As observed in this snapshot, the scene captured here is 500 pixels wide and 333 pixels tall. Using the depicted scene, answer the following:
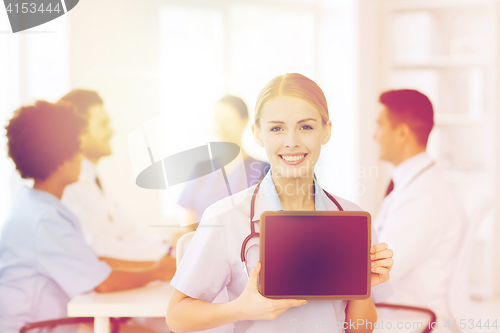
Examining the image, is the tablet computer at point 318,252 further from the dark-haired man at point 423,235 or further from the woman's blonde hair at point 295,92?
the dark-haired man at point 423,235

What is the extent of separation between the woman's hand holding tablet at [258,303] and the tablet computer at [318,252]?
0.6 inches

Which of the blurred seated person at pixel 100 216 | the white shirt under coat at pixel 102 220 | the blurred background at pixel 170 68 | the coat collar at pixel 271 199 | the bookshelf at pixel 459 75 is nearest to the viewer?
the coat collar at pixel 271 199

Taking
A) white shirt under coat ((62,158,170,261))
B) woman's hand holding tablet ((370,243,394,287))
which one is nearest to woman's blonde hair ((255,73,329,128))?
woman's hand holding tablet ((370,243,394,287))

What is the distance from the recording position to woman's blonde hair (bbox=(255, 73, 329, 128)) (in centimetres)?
67

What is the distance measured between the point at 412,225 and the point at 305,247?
56 cm

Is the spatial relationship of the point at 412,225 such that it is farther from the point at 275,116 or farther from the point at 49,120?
the point at 49,120

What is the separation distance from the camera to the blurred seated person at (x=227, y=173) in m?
0.91

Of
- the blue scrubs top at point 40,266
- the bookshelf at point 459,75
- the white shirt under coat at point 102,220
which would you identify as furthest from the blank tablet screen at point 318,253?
the bookshelf at point 459,75

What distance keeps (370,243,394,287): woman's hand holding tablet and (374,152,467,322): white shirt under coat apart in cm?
44

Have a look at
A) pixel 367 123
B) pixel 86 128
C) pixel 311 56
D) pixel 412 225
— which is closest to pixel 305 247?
pixel 412 225

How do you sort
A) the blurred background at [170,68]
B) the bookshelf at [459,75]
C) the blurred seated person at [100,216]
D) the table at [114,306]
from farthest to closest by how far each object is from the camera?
the bookshelf at [459,75] < the blurred seated person at [100,216] < the blurred background at [170,68] < the table at [114,306]

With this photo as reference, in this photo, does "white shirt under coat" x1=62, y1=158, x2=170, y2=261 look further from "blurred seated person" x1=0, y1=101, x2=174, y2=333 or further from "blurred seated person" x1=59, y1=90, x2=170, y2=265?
"blurred seated person" x1=0, y1=101, x2=174, y2=333

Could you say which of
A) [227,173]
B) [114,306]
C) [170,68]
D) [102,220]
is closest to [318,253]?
[227,173]

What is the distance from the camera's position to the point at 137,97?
1025mm
